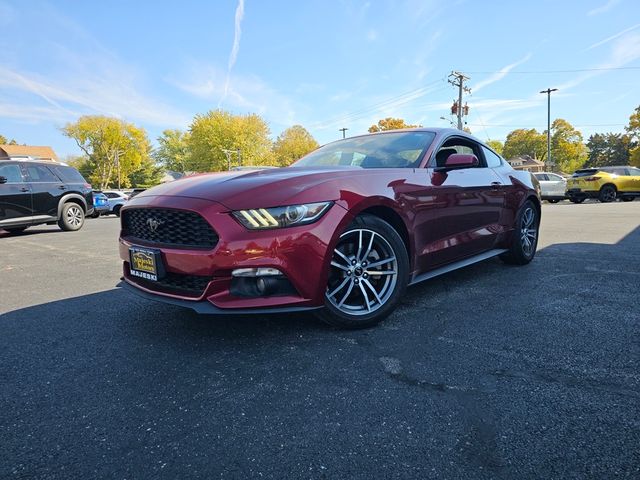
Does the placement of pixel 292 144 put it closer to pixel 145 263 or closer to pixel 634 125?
pixel 634 125

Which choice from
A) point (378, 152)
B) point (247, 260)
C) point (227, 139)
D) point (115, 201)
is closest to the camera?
point (247, 260)

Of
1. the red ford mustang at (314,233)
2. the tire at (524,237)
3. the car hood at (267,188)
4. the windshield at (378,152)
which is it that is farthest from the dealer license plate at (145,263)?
the tire at (524,237)

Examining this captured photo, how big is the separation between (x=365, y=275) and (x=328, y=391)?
988mm

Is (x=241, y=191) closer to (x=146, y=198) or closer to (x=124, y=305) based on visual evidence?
(x=146, y=198)

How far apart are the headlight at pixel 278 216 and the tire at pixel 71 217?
9367 millimetres

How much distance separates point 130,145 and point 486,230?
2933 inches

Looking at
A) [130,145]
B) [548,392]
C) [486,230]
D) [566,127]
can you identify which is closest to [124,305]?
[548,392]

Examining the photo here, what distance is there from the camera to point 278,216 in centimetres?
230

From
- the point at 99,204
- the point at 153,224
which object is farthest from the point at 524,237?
the point at 99,204

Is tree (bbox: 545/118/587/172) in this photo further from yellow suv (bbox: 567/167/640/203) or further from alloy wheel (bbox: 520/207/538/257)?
alloy wheel (bbox: 520/207/538/257)

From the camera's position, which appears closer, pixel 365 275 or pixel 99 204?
pixel 365 275

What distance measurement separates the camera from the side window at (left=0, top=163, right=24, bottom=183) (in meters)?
8.39

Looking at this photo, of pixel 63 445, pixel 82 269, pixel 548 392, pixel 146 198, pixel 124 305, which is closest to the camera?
pixel 63 445

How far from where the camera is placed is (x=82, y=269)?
4914mm
